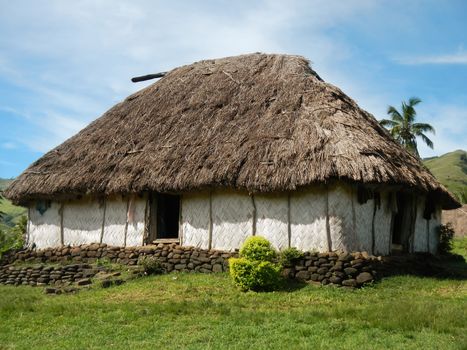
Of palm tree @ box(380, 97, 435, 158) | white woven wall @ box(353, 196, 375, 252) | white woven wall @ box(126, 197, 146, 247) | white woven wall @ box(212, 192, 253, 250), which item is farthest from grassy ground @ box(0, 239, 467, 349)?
palm tree @ box(380, 97, 435, 158)

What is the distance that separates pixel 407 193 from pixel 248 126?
17.1 ft

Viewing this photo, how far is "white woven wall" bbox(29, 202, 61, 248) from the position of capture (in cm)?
1809

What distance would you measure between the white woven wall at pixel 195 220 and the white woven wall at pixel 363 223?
418 cm

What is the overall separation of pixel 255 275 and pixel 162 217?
5.60 metres

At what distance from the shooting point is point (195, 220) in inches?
606

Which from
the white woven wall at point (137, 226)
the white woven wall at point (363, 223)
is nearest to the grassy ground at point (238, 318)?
the white woven wall at point (363, 223)

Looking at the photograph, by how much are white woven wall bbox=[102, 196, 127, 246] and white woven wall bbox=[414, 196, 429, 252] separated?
9.03m

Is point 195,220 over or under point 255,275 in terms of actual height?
over

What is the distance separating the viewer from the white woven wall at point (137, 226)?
53.3 feet

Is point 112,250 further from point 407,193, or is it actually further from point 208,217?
point 407,193

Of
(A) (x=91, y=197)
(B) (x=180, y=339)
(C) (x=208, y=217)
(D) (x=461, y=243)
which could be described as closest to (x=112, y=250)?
(A) (x=91, y=197)

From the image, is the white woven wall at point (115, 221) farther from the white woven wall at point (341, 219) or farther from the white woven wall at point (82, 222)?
the white woven wall at point (341, 219)

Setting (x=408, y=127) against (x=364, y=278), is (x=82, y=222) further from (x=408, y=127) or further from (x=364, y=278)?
(x=408, y=127)

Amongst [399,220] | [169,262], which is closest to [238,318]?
[169,262]
